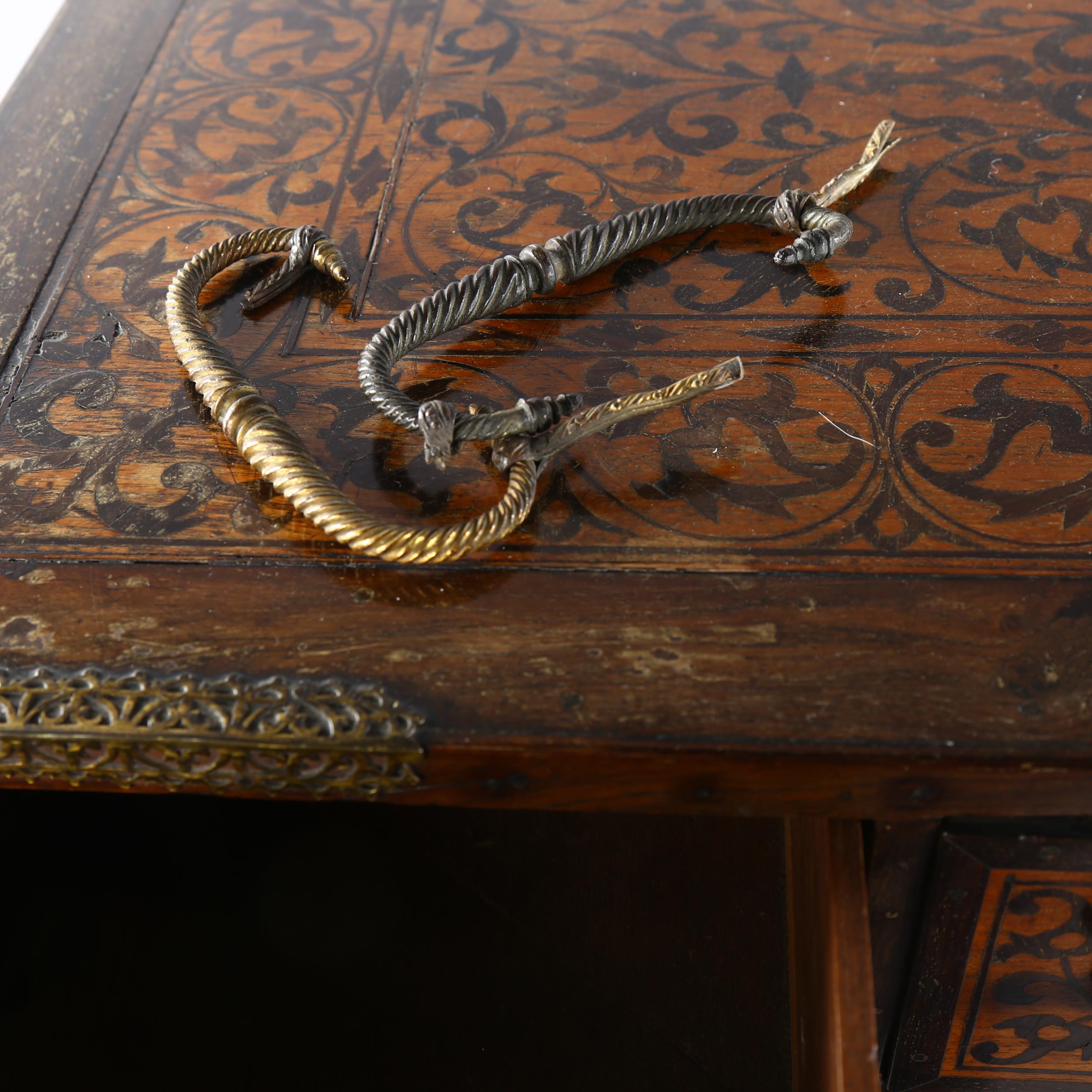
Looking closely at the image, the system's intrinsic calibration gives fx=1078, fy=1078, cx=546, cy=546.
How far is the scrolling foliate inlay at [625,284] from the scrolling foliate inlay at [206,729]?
11 centimetres

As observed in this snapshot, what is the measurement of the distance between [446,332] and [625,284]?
6.0 inches

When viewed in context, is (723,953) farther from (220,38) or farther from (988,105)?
(220,38)

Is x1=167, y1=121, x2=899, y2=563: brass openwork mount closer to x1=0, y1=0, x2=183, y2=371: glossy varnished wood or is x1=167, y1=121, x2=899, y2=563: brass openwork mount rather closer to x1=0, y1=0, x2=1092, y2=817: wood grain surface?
x1=0, y1=0, x2=1092, y2=817: wood grain surface

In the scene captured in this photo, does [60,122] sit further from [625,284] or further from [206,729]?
[206,729]

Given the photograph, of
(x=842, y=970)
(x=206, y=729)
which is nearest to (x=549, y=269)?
(x=206, y=729)

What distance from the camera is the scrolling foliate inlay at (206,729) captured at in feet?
2.09

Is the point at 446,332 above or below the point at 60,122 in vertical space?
below

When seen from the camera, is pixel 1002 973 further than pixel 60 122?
No

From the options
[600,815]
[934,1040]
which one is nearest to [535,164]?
[600,815]

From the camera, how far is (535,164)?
3.25 feet

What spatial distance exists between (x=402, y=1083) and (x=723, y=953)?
0.34 m

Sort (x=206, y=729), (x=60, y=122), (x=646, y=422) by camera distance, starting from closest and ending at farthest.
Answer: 1. (x=206, y=729)
2. (x=646, y=422)
3. (x=60, y=122)

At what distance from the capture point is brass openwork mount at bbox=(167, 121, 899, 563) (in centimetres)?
68

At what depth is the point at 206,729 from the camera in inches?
25.1
